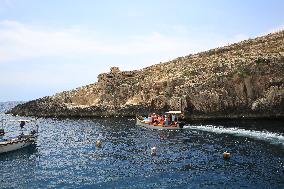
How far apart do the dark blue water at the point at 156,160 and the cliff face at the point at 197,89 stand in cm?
1695

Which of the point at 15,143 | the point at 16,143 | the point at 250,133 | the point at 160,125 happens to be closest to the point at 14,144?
the point at 15,143

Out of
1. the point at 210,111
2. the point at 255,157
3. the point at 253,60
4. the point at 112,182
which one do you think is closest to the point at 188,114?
the point at 210,111

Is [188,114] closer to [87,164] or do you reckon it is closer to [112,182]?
[87,164]

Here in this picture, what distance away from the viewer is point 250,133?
66125 mm

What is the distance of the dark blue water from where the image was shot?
131ft

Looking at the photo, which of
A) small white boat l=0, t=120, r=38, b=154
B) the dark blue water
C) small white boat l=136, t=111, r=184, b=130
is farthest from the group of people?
small white boat l=0, t=120, r=38, b=154

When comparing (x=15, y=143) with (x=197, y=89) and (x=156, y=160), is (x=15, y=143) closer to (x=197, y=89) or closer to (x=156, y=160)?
(x=156, y=160)

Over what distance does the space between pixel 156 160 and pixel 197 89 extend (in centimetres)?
5056

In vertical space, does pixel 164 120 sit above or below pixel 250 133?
above

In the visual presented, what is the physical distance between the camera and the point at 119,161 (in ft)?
165

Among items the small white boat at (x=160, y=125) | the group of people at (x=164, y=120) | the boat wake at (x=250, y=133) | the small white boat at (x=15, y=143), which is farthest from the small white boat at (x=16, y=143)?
the boat wake at (x=250, y=133)

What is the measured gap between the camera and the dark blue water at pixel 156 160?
39969 millimetres

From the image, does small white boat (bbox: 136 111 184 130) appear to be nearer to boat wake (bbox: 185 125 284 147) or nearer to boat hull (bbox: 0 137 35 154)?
boat wake (bbox: 185 125 284 147)

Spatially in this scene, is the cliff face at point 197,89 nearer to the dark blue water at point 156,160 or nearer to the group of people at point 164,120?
the group of people at point 164,120
